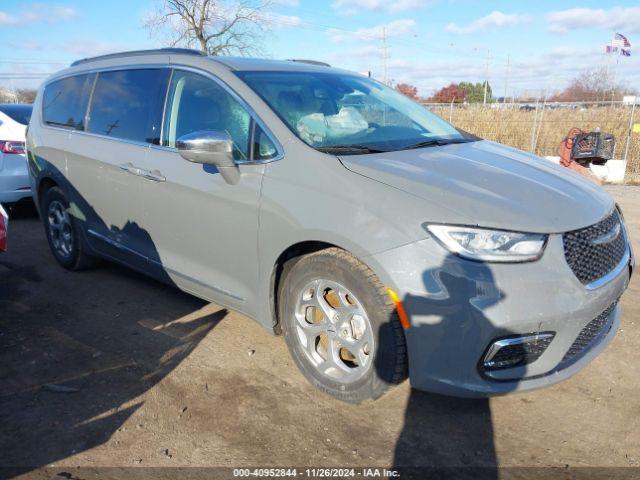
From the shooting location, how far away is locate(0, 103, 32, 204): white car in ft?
21.9

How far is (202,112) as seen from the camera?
11.4 ft

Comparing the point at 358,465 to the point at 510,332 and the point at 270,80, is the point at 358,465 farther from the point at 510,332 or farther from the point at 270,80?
the point at 270,80

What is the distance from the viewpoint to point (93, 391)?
9.83ft

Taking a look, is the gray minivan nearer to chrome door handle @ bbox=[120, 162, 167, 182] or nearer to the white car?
chrome door handle @ bbox=[120, 162, 167, 182]

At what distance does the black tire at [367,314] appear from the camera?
8.32ft

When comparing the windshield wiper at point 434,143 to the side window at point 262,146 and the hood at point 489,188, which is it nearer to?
the hood at point 489,188

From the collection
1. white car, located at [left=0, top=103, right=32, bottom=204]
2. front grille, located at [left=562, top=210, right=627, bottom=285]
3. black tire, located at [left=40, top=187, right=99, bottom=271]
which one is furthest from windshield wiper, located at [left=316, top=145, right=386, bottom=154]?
white car, located at [left=0, top=103, right=32, bottom=204]

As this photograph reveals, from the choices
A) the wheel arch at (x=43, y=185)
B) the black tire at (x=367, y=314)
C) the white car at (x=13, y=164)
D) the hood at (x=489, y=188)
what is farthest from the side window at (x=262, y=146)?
the white car at (x=13, y=164)

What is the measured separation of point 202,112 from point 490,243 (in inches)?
82.6

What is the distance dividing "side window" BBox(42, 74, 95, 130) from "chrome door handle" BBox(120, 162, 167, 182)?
99 cm

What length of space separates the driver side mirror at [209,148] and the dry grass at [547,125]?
1201 cm

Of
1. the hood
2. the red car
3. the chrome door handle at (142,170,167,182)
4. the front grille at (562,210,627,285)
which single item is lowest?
the red car

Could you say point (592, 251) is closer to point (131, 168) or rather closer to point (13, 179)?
point (131, 168)

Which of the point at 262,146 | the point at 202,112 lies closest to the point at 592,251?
the point at 262,146
